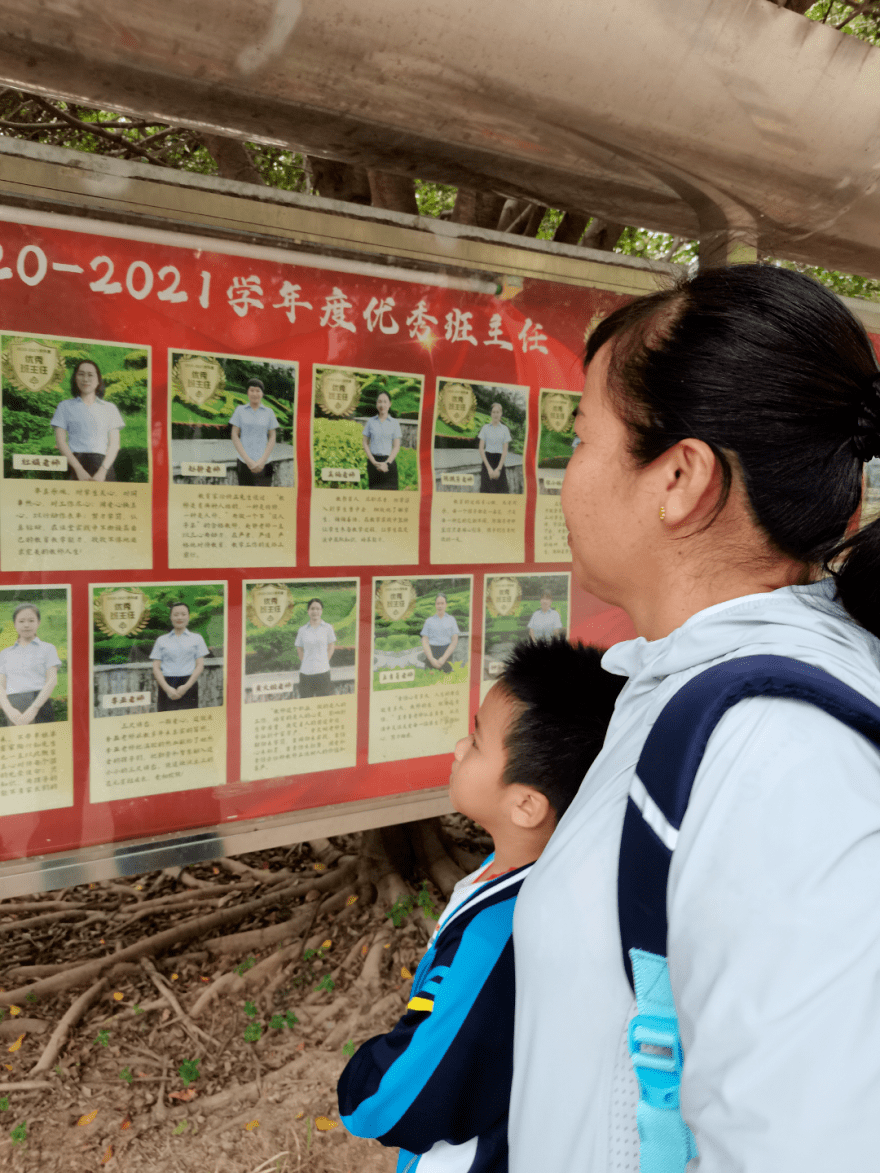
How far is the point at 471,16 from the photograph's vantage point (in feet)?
4.99

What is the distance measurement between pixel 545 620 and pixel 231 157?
2.65 meters

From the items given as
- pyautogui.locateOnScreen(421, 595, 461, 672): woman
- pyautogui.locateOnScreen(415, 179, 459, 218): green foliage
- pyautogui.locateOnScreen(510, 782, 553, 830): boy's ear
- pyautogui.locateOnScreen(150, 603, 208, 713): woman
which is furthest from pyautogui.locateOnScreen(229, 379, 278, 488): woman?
pyautogui.locateOnScreen(415, 179, 459, 218): green foliage

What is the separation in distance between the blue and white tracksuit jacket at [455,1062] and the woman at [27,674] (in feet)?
3.55

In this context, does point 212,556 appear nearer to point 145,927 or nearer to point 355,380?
point 355,380

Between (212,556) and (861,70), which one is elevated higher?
(861,70)

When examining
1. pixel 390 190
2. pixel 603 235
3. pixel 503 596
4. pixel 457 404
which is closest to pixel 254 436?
pixel 457 404

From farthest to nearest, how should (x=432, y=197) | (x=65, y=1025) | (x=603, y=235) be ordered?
(x=432, y=197)
(x=603, y=235)
(x=65, y=1025)

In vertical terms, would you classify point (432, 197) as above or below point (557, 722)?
above

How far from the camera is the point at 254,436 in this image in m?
2.01

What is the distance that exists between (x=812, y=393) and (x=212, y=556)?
4.85 ft

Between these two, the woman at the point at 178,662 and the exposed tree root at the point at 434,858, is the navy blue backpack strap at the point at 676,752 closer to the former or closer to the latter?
the woman at the point at 178,662

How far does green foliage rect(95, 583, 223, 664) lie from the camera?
1.89 meters

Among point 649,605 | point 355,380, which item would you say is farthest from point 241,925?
point 649,605

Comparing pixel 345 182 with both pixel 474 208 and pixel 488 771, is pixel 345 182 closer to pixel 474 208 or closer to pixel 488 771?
pixel 474 208
